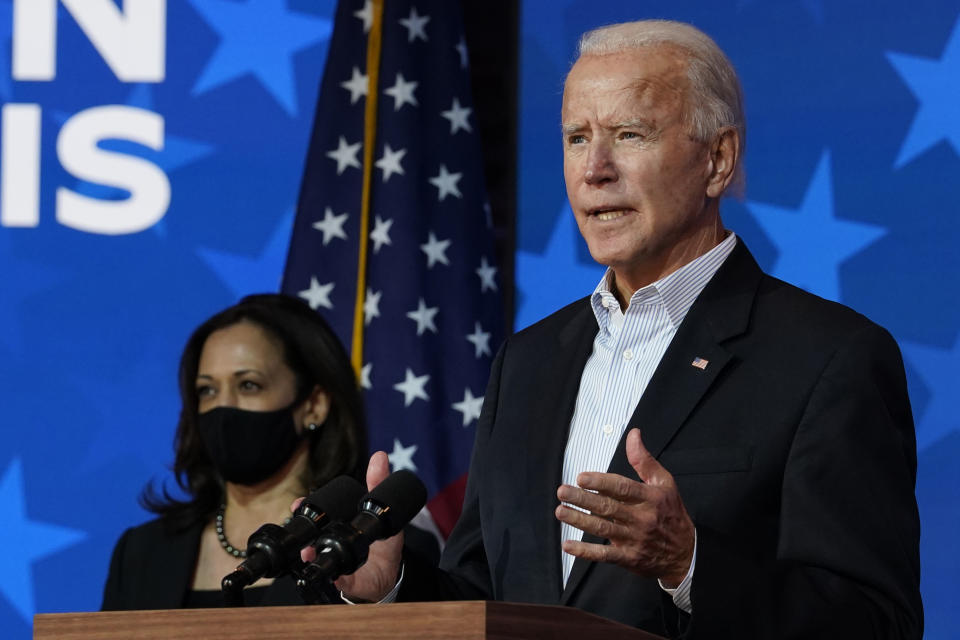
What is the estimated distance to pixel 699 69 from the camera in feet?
7.42

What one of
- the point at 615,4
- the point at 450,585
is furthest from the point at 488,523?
the point at 615,4

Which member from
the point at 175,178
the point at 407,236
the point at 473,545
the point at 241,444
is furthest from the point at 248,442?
the point at 473,545

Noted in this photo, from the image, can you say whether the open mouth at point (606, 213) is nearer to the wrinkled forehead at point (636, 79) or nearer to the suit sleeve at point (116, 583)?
the wrinkled forehead at point (636, 79)

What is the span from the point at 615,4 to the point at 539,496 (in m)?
2.61

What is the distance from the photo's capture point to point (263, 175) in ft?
15.1

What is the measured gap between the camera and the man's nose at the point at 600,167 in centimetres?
218

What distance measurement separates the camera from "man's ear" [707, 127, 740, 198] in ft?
7.50

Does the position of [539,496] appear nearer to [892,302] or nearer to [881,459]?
[881,459]

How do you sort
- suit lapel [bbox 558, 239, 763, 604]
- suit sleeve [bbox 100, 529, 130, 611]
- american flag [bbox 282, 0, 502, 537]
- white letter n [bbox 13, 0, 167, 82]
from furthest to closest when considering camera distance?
white letter n [bbox 13, 0, 167, 82] → american flag [bbox 282, 0, 502, 537] → suit sleeve [bbox 100, 529, 130, 611] → suit lapel [bbox 558, 239, 763, 604]

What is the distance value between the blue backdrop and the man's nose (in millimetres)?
1915

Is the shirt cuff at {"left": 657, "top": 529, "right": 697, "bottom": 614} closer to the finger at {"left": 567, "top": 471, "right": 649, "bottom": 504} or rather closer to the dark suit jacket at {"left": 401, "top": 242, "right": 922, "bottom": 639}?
the dark suit jacket at {"left": 401, "top": 242, "right": 922, "bottom": 639}

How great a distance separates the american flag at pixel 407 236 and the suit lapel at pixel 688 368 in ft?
6.78

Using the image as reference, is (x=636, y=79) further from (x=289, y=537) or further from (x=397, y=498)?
(x=289, y=537)

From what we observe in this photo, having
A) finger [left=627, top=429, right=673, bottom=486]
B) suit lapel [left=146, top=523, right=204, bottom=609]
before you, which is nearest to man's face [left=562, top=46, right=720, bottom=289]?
finger [left=627, top=429, right=673, bottom=486]
